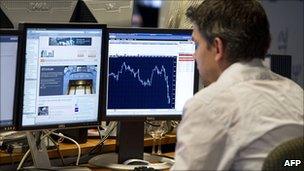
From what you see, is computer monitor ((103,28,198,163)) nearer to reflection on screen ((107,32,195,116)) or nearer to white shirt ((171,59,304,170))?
reflection on screen ((107,32,195,116))

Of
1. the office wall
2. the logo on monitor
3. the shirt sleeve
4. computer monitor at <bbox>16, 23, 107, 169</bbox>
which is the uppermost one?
the office wall

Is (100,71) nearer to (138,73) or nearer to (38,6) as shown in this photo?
(138,73)

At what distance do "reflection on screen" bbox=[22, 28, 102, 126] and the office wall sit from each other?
9.39ft

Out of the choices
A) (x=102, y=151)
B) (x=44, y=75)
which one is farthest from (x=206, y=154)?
(x=102, y=151)

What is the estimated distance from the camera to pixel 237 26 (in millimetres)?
1646

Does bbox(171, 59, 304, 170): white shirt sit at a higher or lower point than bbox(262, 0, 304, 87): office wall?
lower

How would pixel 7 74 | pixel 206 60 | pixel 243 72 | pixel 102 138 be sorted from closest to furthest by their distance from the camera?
pixel 243 72 → pixel 206 60 → pixel 7 74 → pixel 102 138

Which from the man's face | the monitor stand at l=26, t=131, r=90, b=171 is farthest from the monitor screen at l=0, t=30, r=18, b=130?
the man's face

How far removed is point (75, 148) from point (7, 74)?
471mm

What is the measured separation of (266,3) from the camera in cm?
494

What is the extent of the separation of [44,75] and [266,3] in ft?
10.6

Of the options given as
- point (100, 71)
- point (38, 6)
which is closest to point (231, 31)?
point (100, 71)

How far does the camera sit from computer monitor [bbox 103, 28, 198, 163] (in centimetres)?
222

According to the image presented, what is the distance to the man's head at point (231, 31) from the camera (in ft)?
5.42
